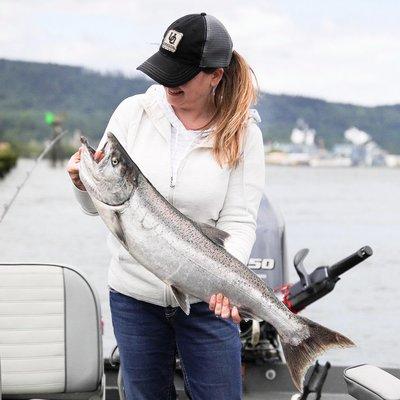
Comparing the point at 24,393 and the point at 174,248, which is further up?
the point at 174,248

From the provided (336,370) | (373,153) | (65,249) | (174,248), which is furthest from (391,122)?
(174,248)

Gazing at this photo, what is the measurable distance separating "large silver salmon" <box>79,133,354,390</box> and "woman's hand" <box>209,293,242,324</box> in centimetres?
2

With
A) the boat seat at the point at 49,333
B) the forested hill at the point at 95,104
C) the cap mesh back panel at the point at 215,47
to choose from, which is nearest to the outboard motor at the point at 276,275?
the boat seat at the point at 49,333

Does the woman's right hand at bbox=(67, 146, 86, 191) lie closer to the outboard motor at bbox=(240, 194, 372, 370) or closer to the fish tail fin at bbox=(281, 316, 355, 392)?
the fish tail fin at bbox=(281, 316, 355, 392)

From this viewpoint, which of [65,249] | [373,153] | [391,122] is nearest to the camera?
[65,249]

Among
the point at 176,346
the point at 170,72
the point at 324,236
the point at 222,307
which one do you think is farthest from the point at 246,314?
the point at 324,236

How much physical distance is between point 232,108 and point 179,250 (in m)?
0.41

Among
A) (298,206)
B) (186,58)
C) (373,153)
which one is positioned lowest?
(298,206)

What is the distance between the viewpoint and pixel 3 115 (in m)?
11.1

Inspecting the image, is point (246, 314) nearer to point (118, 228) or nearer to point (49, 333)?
point (118, 228)

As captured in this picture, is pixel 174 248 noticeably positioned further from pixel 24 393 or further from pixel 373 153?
pixel 373 153

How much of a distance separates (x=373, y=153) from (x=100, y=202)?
35.1 ft

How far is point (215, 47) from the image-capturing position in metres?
2.90

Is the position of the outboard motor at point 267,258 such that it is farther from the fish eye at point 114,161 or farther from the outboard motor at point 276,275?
the fish eye at point 114,161
